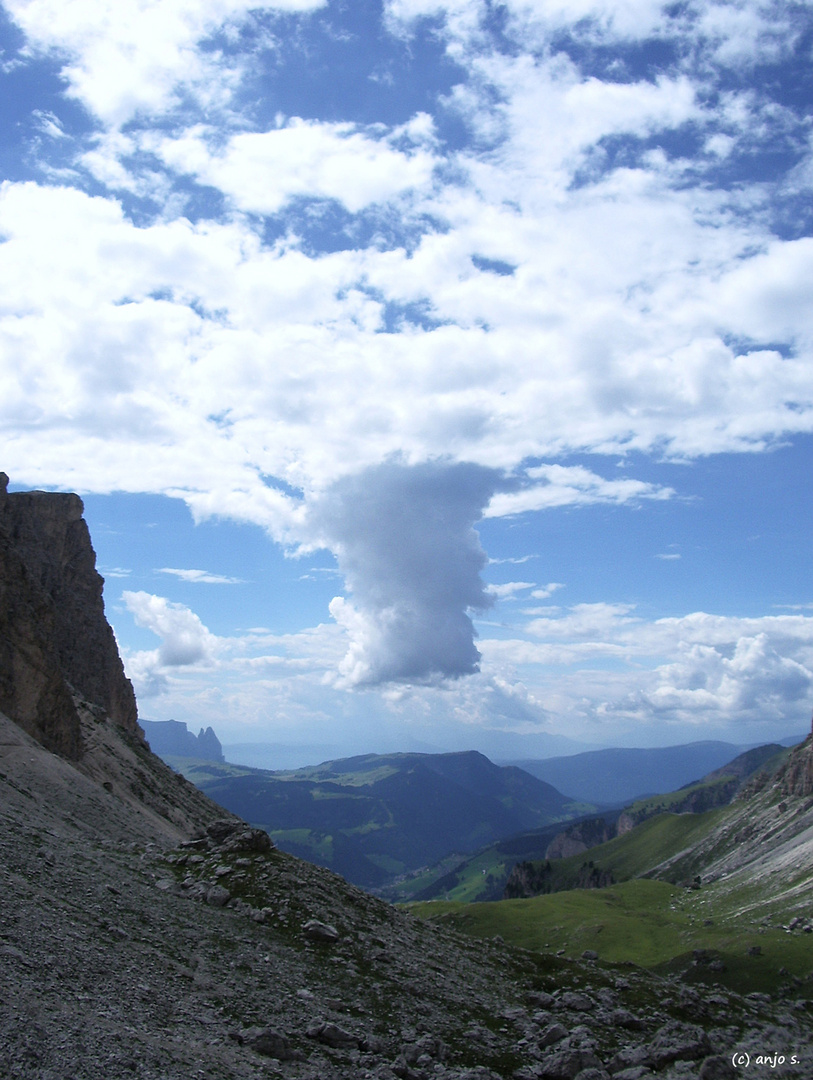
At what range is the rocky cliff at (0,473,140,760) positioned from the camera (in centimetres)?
7750

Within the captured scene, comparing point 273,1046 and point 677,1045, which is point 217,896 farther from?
point 677,1045

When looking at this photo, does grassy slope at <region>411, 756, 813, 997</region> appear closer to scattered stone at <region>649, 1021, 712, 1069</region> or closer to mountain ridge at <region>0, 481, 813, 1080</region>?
mountain ridge at <region>0, 481, 813, 1080</region>

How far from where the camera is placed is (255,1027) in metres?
24.8

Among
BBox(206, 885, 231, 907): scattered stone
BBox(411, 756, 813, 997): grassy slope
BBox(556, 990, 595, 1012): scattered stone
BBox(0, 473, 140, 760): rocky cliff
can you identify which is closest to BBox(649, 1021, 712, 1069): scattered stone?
BBox(556, 990, 595, 1012): scattered stone

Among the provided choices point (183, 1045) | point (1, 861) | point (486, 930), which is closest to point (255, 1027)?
point (183, 1045)

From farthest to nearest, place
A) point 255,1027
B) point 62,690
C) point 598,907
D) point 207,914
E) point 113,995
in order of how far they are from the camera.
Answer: point 598,907, point 62,690, point 207,914, point 255,1027, point 113,995

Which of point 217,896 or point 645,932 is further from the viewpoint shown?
point 645,932

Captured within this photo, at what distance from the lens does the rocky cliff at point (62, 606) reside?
77.5 meters

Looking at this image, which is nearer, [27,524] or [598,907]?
[27,524]

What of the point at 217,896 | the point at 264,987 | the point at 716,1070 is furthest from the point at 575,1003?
the point at 264,987

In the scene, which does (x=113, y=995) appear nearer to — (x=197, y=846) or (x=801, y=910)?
(x=197, y=846)

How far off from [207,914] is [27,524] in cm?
10815

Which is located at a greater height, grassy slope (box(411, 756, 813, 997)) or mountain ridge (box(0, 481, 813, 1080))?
mountain ridge (box(0, 481, 813, 1080))

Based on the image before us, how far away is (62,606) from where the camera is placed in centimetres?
12375
